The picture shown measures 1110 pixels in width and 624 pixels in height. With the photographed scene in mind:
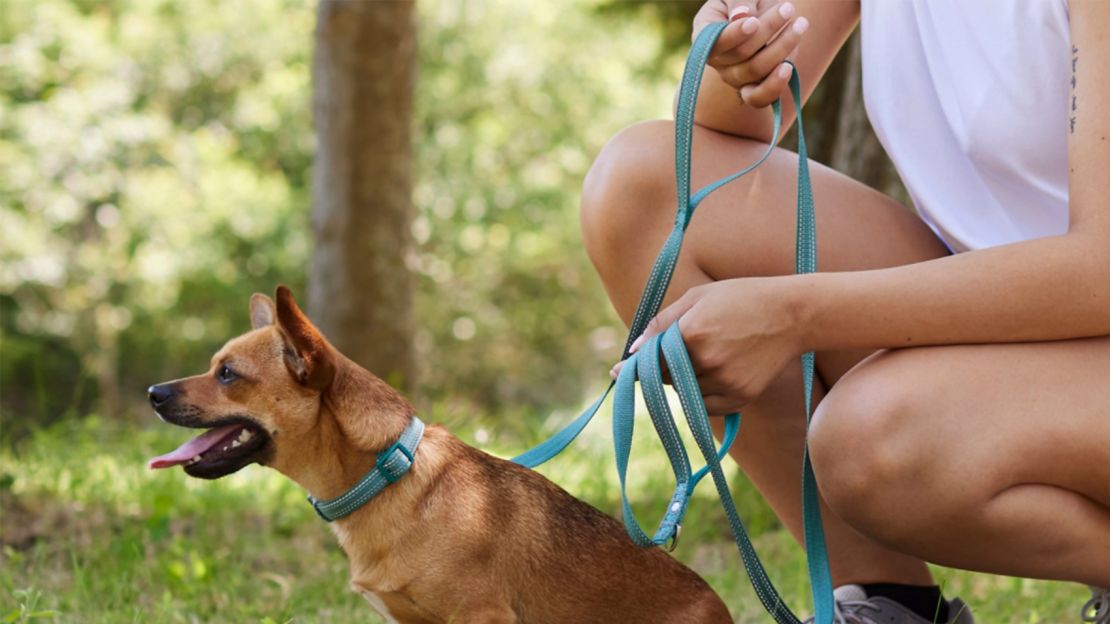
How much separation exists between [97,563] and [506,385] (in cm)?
1341

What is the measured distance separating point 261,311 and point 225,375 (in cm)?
33

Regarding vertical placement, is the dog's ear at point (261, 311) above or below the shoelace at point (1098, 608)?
above

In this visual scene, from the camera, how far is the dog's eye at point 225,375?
2.30 metres

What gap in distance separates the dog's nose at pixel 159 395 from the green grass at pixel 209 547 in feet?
1.53

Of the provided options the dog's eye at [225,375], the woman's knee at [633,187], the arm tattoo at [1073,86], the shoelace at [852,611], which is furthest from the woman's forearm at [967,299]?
the dog's eye at [225,375]

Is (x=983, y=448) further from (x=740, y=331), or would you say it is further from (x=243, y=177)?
(x=243, y=177)

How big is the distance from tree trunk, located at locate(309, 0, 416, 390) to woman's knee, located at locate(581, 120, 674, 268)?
4.19 meters

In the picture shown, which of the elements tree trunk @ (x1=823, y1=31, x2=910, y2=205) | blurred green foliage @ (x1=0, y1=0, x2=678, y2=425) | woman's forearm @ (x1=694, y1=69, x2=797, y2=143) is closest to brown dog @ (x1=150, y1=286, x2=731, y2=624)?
woman's forearm @ (x1=694, y1=69, x2=797, y2=143)

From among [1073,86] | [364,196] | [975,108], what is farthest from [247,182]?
[1073,86]

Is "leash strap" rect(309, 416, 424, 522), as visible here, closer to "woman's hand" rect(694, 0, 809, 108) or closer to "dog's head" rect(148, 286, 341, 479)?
"dog's head" rect(148, 286, 341, 479)

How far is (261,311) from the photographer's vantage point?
8.58 ft

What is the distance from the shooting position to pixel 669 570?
2.40 meters

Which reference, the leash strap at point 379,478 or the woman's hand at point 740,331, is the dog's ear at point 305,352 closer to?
the leash strap at point 379,478

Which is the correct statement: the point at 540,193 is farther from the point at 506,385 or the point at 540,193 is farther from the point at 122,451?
the point at 122,451
